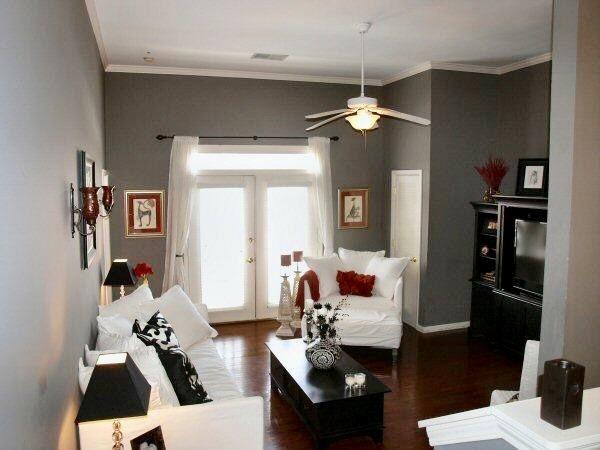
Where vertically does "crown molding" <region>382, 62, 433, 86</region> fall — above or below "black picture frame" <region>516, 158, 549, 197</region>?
above

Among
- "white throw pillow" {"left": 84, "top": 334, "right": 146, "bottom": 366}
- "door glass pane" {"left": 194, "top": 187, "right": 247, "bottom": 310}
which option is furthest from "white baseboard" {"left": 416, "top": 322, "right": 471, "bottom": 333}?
"white throw pillow" {"left": 84, "top": 334, "right": 146, "bottom": 366}

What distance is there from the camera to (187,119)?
658 centimetres

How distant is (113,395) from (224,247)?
4868mm

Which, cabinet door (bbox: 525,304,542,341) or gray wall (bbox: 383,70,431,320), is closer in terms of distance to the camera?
cabinet door (bbox: 525,304,542,341)

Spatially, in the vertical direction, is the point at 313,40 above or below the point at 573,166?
Result: above

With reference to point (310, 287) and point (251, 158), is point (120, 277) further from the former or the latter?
point (251, 158)

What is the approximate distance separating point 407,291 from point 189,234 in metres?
3.01

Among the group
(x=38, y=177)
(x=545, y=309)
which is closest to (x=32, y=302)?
(x=38, y=177)

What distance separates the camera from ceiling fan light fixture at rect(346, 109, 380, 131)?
4195 millimetres

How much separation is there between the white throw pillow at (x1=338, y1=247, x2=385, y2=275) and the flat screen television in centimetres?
175

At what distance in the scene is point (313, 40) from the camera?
5137 mm

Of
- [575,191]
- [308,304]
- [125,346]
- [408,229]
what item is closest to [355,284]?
[308,304]

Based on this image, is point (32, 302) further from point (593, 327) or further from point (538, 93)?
point (538, 93)

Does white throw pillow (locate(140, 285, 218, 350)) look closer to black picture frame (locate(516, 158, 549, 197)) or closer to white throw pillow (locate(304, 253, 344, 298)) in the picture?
white throw pillow (locate(304, 253, 344, 298))
